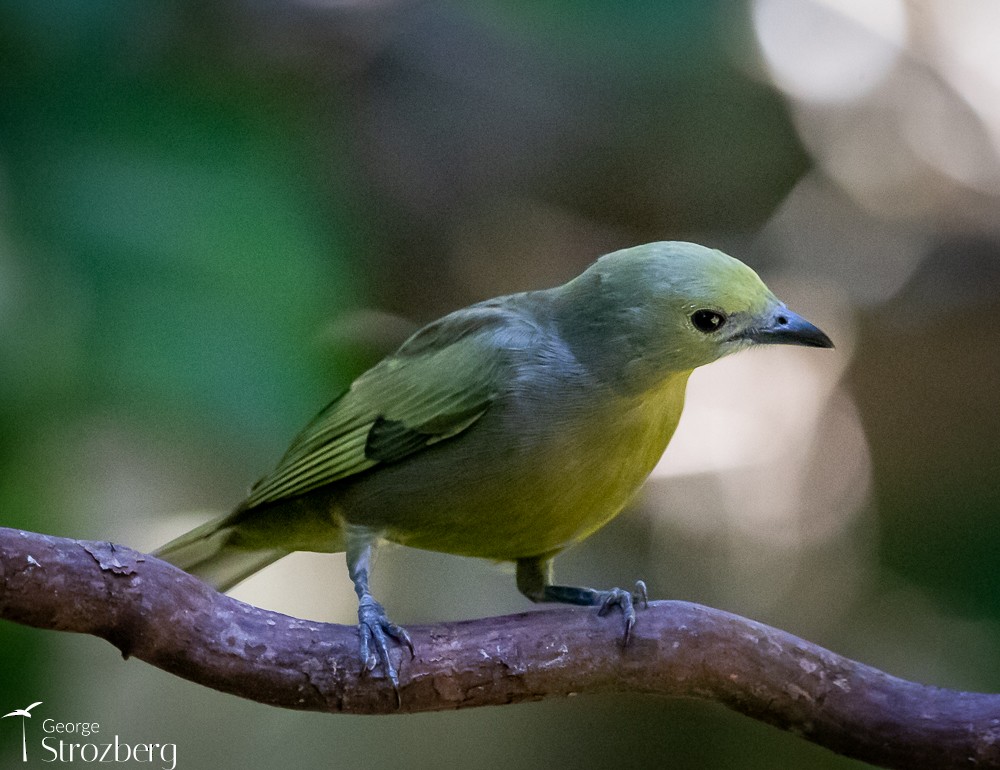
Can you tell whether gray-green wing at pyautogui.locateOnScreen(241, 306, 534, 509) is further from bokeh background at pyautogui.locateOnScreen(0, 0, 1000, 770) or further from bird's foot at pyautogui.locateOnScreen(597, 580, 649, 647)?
bird's foot at pyautogui.locateOnScreen(597, 580, 649, 647)

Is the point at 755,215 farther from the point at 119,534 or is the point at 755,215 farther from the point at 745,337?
the point at 119,534

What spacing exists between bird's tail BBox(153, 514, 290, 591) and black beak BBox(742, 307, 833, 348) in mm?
1703

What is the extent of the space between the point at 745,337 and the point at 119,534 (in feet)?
8.47

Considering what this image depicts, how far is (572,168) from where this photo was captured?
19.3 feet

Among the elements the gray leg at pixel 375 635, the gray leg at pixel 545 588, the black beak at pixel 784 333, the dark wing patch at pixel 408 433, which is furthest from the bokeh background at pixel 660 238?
the black beak at pixel 784 333

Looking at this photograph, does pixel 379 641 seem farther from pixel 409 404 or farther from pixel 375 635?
pixel 409 404

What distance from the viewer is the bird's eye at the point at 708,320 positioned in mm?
2955

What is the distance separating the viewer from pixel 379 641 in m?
2.70

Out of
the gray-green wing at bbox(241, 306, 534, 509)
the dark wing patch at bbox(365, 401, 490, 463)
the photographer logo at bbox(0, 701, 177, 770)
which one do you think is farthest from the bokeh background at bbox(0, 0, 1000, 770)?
the dark wing patch at bbox(365, 401, 490, 463)

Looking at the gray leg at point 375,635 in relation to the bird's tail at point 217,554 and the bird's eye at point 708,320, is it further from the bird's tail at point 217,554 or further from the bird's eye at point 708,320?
the bird's eye at point 708,320

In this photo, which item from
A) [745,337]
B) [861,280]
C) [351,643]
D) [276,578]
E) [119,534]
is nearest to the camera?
[351,643]

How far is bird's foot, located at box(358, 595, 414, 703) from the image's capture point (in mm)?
2656

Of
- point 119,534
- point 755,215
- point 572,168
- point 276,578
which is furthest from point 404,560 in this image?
point 755,215

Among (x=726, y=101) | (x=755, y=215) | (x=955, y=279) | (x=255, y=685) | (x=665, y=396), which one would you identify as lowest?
(x=255, y=685)
